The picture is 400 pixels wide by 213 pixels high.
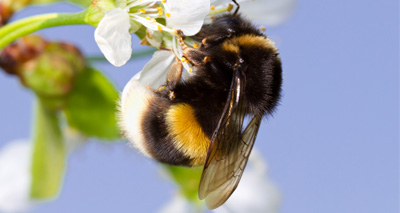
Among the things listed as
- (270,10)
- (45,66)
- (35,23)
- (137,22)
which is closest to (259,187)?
(270,10)

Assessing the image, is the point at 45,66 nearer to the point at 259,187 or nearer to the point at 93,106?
the point at 93,106

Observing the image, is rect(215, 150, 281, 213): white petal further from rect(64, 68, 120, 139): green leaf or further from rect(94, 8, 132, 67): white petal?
rect(94, 8, 132, 67): white petal

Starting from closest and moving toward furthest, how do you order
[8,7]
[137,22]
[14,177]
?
[137,22]
[8,7]
[14,177]

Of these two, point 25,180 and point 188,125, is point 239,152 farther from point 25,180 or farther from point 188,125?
point 25,180

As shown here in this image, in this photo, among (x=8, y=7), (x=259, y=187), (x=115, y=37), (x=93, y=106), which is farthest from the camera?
(x=259, y=187)

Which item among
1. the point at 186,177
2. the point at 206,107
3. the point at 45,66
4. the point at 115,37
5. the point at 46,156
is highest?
the point at 115,37
